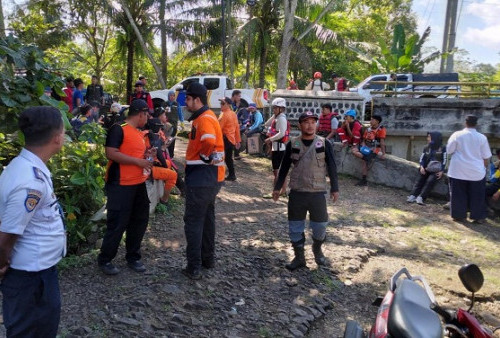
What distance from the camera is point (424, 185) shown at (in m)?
9.19

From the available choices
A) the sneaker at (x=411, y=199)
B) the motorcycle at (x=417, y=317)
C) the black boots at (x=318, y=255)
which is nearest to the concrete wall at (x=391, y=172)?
the sneaker at (x=411, y=199)

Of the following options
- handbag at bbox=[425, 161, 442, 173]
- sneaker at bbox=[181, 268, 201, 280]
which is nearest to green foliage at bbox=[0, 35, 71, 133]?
sneaker at bbox=[181, 268, 201, 280]

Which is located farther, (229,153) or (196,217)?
(229,153)

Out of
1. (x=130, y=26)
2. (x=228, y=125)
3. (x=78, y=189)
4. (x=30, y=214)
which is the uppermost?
(x=130, y=26)

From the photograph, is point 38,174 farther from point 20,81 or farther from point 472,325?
point 20,81

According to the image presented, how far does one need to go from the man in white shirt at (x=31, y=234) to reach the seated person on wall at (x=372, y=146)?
27.8 feet

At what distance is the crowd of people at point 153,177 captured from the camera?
2270 mm

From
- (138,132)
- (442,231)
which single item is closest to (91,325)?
(138,132)

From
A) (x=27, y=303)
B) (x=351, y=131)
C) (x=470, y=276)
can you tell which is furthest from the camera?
(x=351, y=131)

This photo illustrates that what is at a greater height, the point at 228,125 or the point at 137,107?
the point at 137,107

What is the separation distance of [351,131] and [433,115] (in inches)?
136

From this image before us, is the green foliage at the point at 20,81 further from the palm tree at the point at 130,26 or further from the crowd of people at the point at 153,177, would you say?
the palm tree at the point at 130,26

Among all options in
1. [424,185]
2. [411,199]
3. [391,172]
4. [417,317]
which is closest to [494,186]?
[424,185]

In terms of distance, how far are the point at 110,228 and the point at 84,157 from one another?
152 cm
